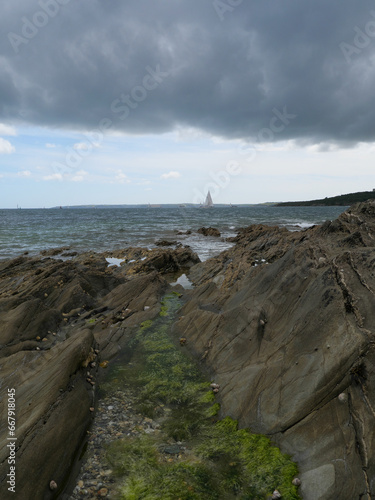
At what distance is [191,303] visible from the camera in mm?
15805

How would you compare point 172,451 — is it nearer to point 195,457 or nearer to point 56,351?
point 195,457

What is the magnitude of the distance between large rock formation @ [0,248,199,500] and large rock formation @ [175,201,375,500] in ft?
12.5

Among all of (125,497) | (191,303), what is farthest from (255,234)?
(125,497)

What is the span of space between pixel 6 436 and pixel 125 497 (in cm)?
271

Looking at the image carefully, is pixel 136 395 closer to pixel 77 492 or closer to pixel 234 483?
pixel 77 492

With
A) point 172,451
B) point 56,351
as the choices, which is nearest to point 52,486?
point 172,451

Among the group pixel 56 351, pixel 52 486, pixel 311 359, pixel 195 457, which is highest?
pixel 311 359

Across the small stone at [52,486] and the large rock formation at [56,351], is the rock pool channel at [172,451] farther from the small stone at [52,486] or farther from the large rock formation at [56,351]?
the large rock formation at [56,351]

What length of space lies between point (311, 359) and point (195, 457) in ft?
11.3

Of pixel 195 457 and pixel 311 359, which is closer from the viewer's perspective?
pixel 195 457

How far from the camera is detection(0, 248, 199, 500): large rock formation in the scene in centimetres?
606

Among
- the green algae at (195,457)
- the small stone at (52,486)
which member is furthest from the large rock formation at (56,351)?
the green algae at (195,457)

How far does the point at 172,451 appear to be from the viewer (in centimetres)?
692

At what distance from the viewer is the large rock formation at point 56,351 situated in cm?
606
